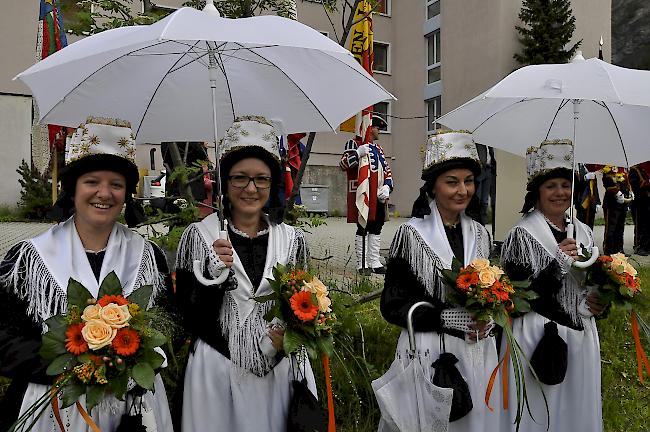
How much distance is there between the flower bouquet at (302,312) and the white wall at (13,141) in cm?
1758

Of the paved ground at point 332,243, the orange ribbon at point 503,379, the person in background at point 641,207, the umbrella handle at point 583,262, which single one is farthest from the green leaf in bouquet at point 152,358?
the person in background at point 641,207

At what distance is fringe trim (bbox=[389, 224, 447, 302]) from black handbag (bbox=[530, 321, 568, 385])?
0.70 m

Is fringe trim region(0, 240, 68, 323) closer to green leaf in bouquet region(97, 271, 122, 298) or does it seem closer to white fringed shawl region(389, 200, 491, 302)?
green leaf in bouquet region(97, 271, 122, 298)

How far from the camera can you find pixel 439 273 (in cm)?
303

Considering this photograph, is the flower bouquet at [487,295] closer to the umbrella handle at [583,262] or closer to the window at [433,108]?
the umbrella handle at [583,262]

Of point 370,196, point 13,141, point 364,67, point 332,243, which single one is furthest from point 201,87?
point 13,141

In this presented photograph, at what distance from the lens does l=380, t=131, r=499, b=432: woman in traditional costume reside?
3.02 metres

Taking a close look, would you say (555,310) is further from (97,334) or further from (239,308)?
(97,334)

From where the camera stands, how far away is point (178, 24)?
2309 millimetres

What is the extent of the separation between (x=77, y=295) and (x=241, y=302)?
0.73m

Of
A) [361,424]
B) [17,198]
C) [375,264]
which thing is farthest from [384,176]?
[17,198]

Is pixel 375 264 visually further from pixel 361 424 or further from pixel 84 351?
pixel 84 351

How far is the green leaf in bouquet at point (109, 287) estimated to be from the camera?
2.20 m

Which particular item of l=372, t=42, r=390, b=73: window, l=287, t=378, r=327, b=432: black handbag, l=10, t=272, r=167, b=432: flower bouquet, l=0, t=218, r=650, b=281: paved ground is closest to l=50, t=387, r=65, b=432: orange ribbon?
l=10, t=272, r=167, b=432: flower bouquet
